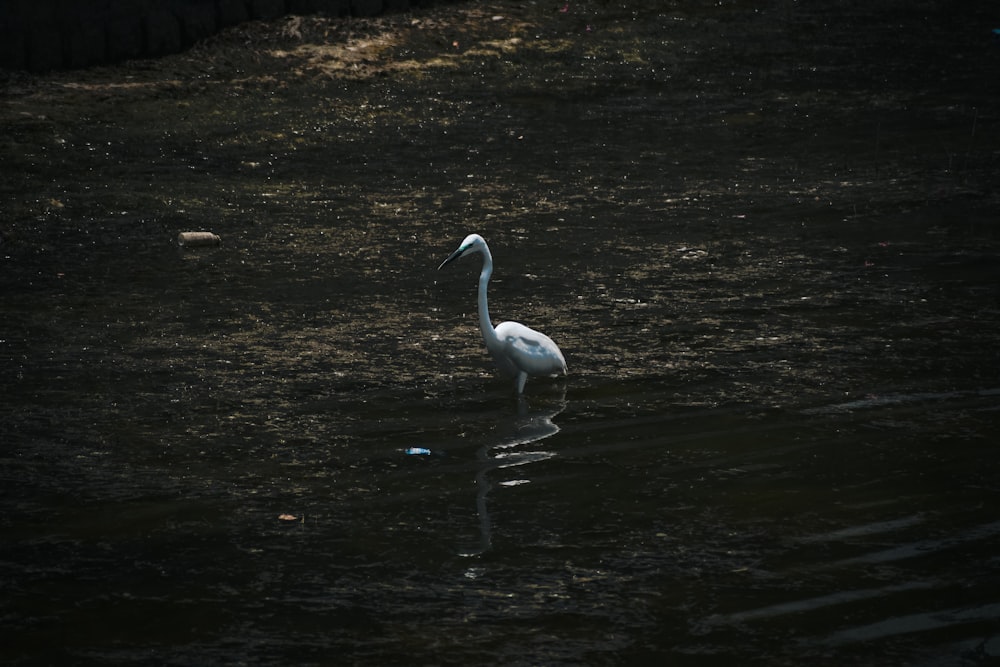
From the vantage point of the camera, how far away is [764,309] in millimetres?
7699

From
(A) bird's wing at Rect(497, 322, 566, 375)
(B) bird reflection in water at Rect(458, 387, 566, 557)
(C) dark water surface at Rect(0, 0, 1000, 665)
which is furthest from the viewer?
(A) bird's wing at Rect(497, 322, 566, 375)

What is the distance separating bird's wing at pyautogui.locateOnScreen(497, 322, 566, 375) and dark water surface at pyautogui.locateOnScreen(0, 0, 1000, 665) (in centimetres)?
16

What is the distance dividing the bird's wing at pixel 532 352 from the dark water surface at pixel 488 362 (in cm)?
16

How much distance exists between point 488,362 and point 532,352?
0.59 m

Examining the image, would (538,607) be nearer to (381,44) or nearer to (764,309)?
(764,309)

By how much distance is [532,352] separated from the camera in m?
6.68

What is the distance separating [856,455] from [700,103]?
675 centimetres

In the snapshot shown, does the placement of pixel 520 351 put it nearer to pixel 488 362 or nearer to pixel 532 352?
pixel 532 352

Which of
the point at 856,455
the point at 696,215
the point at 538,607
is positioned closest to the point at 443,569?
the point at 538,607

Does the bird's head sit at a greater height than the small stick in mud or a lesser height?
greater

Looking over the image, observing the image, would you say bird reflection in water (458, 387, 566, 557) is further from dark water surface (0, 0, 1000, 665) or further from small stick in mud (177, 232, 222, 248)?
small stick in mud (177, 232, 222, 248)

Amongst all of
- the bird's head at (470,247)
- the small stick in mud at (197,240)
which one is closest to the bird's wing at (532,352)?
the bird's head at (470,247)

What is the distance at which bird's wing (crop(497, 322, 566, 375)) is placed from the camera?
6.68 metres

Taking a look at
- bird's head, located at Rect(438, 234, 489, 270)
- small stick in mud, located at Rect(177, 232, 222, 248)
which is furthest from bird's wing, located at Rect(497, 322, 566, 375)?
small stick in mud, located at Rect(177, 232, 222, 248)
